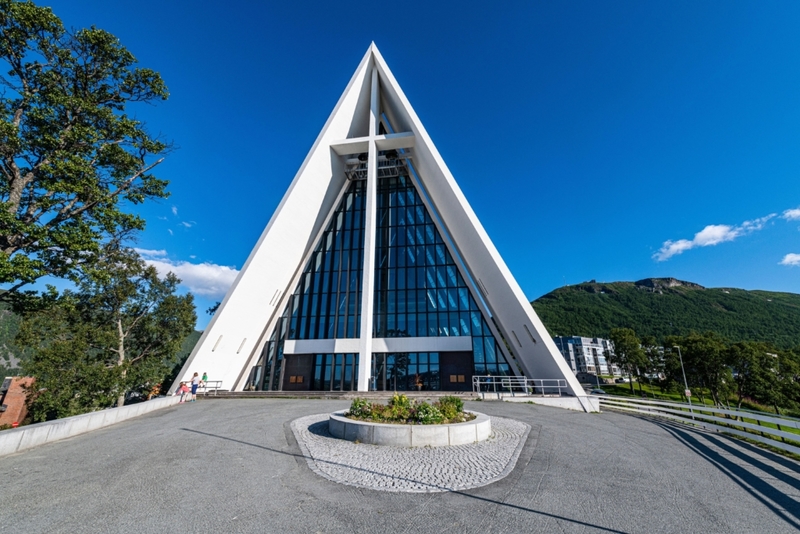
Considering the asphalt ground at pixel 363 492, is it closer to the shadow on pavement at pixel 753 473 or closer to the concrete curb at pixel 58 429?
the shadow on pavement at pixel 753 473

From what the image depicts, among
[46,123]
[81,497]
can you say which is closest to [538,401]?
[81,497]

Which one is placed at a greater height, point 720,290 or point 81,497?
point 720,290

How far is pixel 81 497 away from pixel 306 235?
19.0 m

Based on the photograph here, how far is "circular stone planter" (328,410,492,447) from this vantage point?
686 centimetres

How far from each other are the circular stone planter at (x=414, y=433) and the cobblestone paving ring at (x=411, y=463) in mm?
139

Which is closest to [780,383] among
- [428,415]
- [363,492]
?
[428,415]

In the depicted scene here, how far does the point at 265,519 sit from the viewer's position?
3.71 metres

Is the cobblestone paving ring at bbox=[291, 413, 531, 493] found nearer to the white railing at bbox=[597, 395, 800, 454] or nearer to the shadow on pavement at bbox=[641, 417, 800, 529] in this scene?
the shadow on pavement at bbox=[641, 417, 800, 529]

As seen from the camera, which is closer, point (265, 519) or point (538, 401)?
point (265, 519)

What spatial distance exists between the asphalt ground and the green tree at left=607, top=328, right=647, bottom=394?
39.1 m

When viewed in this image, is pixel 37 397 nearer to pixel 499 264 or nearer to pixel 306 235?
pixel 306 235

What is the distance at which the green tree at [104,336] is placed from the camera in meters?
12.9

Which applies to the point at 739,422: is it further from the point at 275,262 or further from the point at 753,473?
the point at 275,262

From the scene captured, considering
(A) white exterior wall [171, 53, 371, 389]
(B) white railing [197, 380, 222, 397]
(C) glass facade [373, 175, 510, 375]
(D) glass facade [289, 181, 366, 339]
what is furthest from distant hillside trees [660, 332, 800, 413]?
(B) white railing [197, 380, 222, 397]
